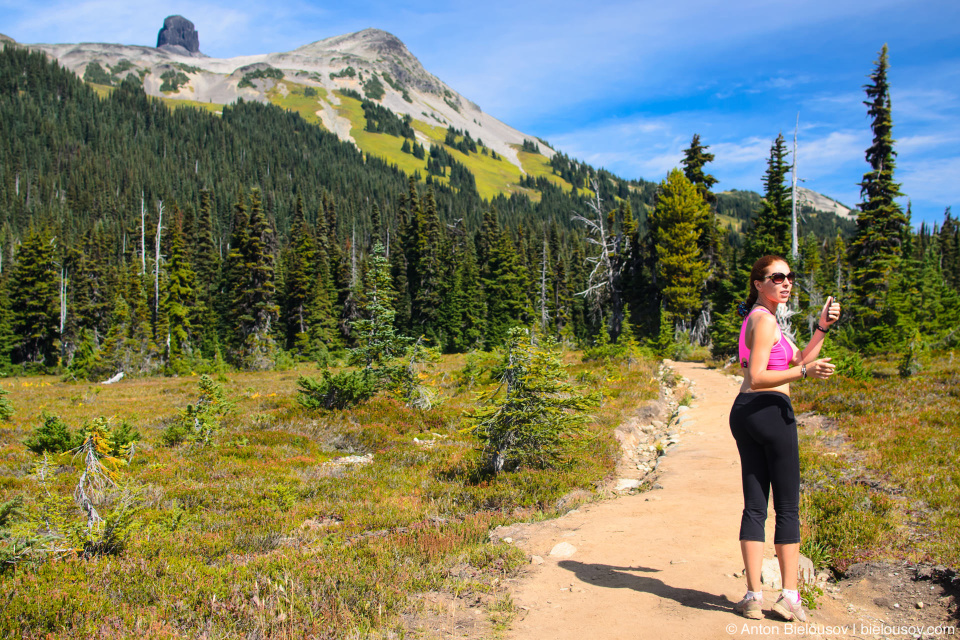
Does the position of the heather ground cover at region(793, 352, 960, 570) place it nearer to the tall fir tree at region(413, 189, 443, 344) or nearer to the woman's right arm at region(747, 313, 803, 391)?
the woman's right arm at region(747, 313, 803, 391)

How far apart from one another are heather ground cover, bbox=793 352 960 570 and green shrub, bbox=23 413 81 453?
1429 centimetres

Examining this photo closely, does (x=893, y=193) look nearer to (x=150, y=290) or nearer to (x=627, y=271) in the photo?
(x=627, y=271)

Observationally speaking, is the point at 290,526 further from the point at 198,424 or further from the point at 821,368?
the point at 198,424

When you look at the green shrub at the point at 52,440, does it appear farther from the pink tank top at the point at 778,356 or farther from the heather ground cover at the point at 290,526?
the pink tank top at the point at 778,356

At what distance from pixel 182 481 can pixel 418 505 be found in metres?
4.84

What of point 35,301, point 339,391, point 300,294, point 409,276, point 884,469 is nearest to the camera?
point 884,469

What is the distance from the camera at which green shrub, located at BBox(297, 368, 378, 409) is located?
635 inches

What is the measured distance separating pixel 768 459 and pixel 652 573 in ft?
6.43

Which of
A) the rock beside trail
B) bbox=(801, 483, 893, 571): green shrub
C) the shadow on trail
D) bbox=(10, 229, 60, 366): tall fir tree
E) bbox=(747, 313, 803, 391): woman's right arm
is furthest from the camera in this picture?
bbox=(10, 229, 60, 366): tall fir tree

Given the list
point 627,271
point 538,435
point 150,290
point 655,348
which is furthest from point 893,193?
point 150,290

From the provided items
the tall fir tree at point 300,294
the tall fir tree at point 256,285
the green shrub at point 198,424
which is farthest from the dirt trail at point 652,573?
the tall fir tree at point 300,294

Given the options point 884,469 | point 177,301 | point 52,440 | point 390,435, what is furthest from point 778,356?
point 177,301

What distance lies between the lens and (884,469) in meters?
7.90

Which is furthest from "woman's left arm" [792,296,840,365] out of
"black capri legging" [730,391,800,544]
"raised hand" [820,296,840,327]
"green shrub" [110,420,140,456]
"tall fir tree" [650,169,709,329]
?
"tall fir tree" [650,169,709,329]
